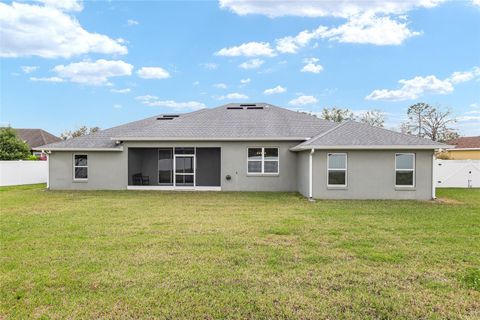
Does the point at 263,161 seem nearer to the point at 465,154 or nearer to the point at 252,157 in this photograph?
the point at 252,157

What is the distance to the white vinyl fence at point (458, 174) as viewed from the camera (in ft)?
67.1

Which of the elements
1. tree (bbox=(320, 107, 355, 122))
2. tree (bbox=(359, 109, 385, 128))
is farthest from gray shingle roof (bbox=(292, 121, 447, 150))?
tree (bbox=(359, 109, 385, 128))

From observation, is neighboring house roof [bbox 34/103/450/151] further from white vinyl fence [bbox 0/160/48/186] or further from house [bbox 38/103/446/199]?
white vinyl fence [bbox 0/160/48/186]

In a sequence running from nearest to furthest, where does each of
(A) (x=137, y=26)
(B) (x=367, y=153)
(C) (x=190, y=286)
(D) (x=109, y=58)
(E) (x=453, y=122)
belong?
(C) (x=190, y=286) → (B) (x=367, y=153) → (A) (x=137, y=26) → (D) (x=109, y=58) → (E) (x=453, y=122)

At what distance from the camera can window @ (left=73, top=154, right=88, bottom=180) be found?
738 inches

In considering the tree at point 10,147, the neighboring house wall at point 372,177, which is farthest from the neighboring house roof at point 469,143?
the tree at point 10,147

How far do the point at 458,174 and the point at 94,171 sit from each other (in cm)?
2111

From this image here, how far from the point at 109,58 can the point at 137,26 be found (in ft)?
25.0

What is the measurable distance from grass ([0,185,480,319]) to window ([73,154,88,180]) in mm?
8735

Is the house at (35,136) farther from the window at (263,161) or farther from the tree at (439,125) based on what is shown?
the tree at (439,125)

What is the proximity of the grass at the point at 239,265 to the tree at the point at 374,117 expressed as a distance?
39.8 meters

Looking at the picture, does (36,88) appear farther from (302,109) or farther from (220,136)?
(302,109)

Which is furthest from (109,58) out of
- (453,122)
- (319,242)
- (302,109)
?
(453,122)

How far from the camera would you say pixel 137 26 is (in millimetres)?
18703
